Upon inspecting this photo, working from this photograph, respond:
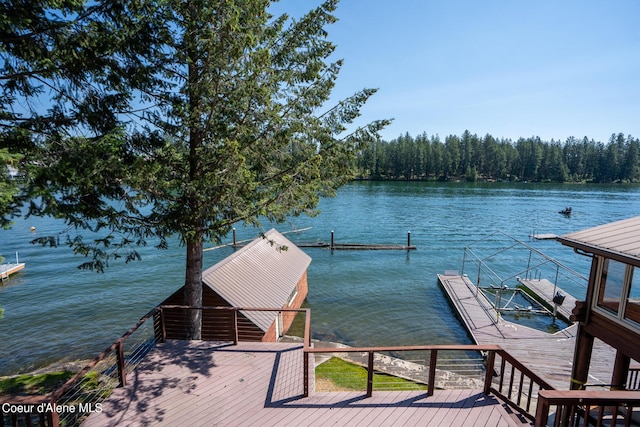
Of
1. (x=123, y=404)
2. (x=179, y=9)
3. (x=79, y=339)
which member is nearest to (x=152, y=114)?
(x=179, y=9)

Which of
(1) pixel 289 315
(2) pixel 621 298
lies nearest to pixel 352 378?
(1) pixel 289 315

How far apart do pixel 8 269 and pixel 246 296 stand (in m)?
24.8

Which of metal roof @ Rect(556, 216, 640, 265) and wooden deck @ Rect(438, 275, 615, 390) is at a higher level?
metal roof @ Rect(556, 216, 640, 265)

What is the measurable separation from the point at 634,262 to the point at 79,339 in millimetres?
21984

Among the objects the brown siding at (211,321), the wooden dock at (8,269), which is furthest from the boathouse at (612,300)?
the wooden dock at (8,269)

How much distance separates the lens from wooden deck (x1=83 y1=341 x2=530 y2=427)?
580 centimetres

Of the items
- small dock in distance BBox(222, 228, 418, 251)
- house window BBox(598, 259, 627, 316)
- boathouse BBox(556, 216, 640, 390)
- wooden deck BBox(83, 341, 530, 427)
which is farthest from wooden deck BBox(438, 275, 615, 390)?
small dock in distance BBox(222, 228, 418, 251)

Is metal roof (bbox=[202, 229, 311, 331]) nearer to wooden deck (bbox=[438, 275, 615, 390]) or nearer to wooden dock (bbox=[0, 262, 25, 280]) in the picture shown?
wooden deck (bbox=[438, 275, 615, 390])

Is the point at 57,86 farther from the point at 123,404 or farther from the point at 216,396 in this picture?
the point at 216,396

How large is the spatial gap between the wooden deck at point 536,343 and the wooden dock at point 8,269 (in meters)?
32.2

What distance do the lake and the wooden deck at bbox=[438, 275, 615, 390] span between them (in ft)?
3.66

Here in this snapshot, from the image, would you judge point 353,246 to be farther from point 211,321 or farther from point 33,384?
point 33,384

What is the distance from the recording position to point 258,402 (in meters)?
6.53

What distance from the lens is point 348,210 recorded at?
55.3m
